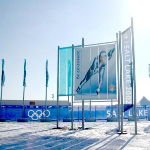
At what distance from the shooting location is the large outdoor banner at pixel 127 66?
17.6 m

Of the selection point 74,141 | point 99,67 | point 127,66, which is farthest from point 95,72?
point 74,141

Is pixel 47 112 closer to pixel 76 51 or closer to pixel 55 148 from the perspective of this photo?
pixel 76 51

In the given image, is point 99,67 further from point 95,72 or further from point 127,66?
point 127,66

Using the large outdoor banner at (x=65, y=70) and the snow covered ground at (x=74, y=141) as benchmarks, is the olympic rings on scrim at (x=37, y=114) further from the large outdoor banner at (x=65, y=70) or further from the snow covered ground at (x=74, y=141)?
the snow covered ground at (x=74, y=141)

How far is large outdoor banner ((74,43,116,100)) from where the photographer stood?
779 inches

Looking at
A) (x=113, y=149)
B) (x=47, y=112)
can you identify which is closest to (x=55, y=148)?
(x=113, y=149)

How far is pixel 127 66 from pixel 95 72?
3.25 metres

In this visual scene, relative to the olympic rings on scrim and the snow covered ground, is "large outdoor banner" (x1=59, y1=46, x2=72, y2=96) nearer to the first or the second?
the snow covered ground

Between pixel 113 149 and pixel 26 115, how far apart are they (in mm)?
29784

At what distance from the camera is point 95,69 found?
67.3ft

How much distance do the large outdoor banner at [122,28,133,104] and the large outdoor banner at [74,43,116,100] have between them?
4.97ft

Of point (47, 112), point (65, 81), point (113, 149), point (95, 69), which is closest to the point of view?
point (113, 149)

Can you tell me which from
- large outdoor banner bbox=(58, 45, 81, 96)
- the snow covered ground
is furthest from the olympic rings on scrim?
the snow covered ground

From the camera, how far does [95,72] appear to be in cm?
2052
